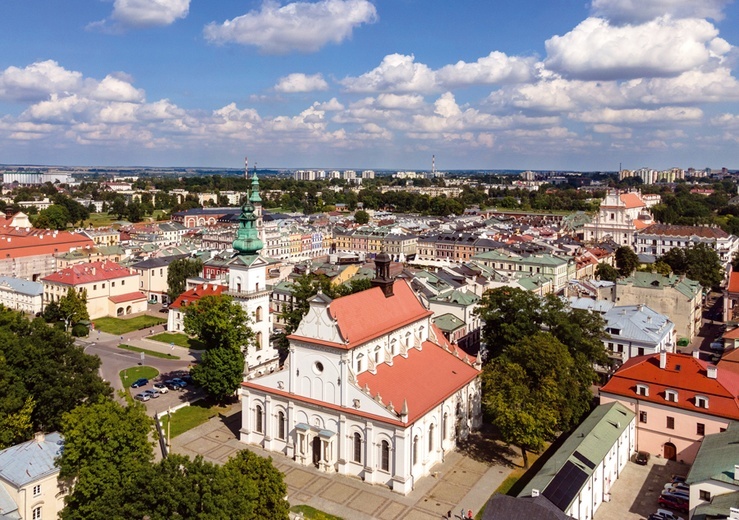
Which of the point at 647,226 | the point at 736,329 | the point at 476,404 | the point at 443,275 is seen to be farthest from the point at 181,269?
the point at 647,226

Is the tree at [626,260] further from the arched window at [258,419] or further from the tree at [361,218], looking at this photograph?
the arched window at [258,419]

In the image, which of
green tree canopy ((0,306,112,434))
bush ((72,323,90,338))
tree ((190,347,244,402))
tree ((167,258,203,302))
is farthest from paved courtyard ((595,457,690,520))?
tree ((167,258,203,302))

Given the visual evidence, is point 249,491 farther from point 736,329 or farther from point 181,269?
point 181,269

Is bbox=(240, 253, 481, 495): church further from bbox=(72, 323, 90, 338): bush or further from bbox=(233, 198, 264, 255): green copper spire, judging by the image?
bbox=(72, 323, 90, 338): bush

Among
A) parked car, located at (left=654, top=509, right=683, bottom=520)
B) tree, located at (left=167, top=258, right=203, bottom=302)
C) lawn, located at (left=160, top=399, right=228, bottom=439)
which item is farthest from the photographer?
tree, located at (left=167, top=258, right=203, bottom=302)

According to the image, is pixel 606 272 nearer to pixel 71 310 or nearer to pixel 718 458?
pixel 718 458

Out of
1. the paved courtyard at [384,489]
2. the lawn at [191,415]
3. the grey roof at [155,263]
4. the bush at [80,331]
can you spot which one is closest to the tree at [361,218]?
the grey roof at [155,263]

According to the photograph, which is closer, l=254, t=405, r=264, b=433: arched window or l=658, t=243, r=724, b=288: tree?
l=254, t=405, r=264, b=433: arched window
